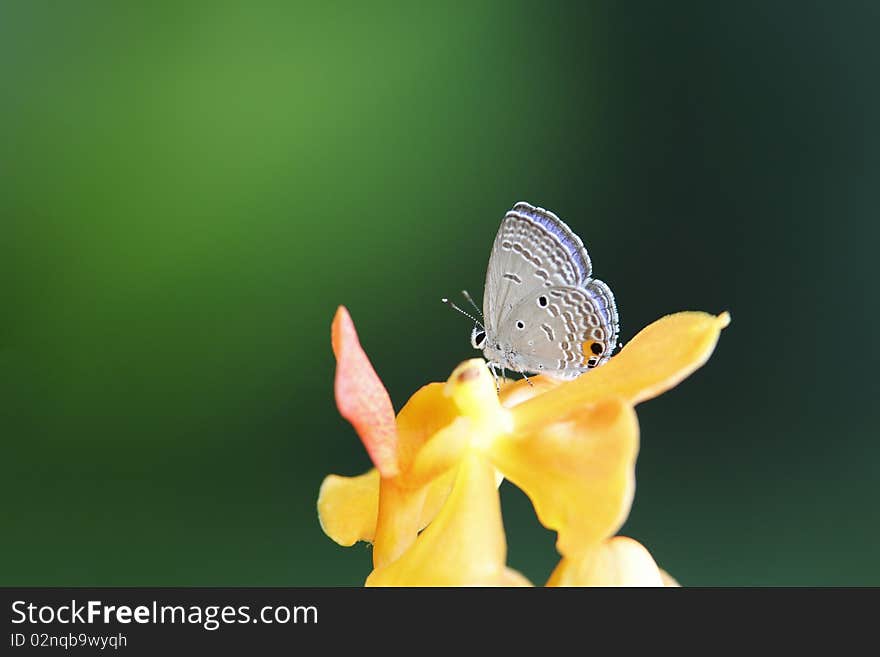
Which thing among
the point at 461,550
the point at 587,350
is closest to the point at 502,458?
the point at 461,550

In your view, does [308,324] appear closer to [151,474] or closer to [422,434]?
[151,474]

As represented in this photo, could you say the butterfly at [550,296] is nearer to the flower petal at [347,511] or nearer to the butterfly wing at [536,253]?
the butterfly wing at [536,253]

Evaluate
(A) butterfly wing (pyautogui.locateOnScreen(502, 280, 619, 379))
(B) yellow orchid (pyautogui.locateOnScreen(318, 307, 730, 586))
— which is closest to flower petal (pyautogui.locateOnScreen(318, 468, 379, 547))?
(B) yellow orchid (pyautogui.locateOnScreen(318, 307, 730, 586))

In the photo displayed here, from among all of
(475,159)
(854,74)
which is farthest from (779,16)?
(475,159)

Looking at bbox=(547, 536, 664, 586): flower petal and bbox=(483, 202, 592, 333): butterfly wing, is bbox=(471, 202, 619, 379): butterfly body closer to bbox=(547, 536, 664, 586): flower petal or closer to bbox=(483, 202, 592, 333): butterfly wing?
bbox=(483, 202, 592, 333): butterfly wing

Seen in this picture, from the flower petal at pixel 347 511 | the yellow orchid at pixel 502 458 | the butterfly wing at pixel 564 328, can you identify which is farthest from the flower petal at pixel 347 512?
the butterfly wing at pixel 564 328

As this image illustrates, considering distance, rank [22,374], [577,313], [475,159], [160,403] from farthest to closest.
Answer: [475,159] → [160,403] → [22,374] → [577,313]
